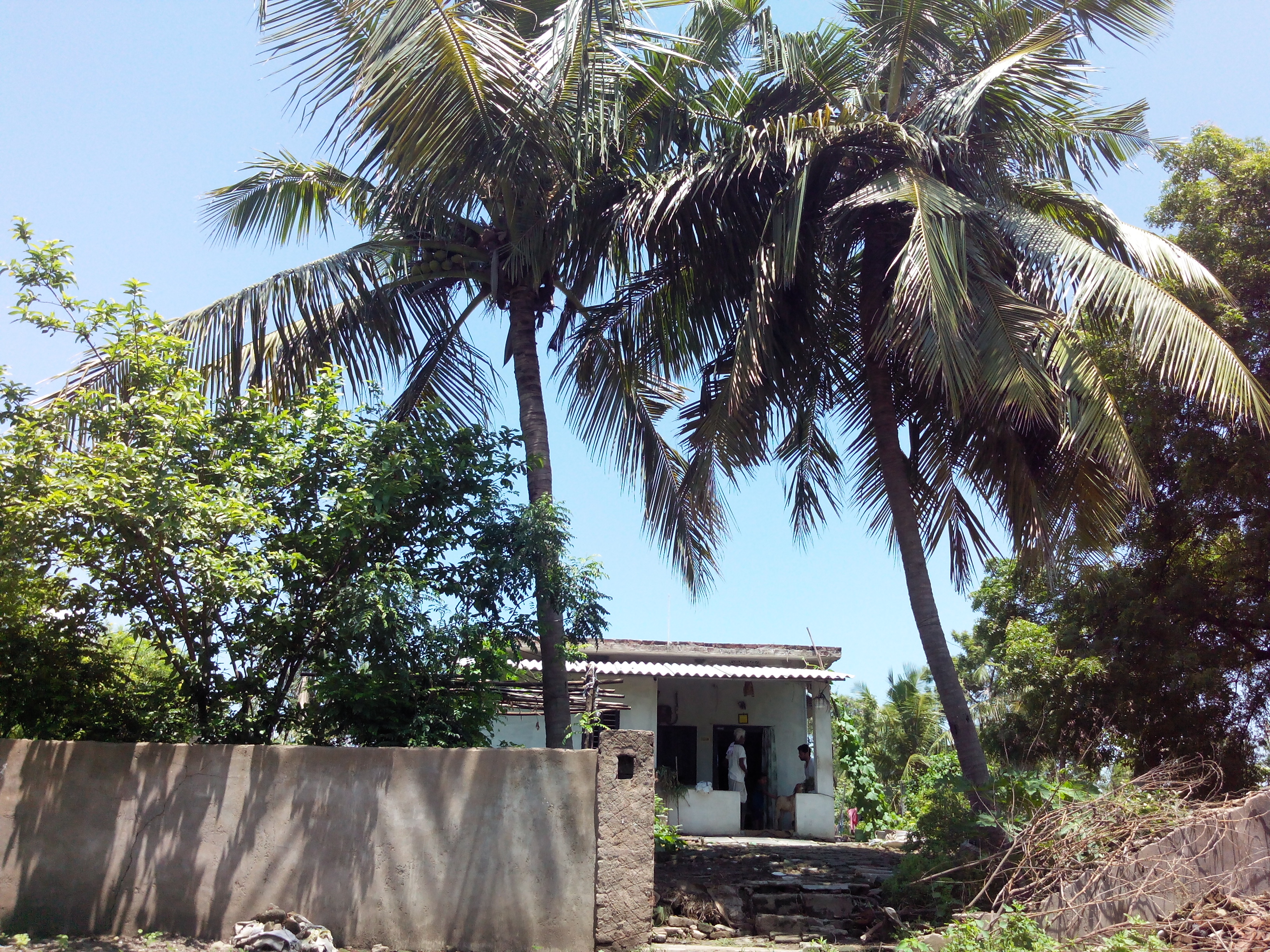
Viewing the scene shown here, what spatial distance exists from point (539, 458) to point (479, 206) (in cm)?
295

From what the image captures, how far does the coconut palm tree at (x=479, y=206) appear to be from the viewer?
8.45 meters

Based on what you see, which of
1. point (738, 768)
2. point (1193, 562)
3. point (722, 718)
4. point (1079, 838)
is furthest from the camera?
point (722, 718)

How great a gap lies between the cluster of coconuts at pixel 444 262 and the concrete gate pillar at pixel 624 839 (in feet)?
18.5

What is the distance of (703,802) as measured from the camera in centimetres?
1461

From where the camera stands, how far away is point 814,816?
15.1 m

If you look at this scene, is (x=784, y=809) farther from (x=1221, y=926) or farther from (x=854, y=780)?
(x=1221, y=926)

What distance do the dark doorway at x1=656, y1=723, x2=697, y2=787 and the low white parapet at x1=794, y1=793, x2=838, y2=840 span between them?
8.24ft

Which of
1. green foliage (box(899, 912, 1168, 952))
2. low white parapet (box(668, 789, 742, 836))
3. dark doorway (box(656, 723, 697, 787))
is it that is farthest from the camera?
dark doorway (box(656, 723, 697, 787))

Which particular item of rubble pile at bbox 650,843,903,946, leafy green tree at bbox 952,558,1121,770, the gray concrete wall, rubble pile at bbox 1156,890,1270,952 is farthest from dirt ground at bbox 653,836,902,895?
rubble pile at bbox 1156,890,1270,952

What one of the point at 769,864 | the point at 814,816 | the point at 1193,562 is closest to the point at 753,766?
the point at 814,816

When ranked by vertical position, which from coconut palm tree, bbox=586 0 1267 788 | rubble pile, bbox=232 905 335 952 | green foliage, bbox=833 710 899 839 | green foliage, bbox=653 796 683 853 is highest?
coconut palm tree, bbox=586 0 1267 788

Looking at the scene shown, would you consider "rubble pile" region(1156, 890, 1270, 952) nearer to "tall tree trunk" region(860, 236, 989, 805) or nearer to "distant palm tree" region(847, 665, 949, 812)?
"tall tree trunk" region(860, 236, 989, 805)

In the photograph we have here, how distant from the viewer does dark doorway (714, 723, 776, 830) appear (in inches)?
634

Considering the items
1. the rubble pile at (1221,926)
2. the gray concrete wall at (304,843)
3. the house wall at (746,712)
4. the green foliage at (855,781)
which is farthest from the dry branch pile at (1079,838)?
the house wall at (746,712)
